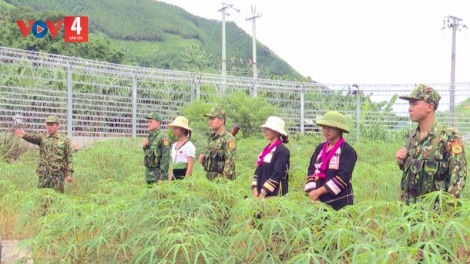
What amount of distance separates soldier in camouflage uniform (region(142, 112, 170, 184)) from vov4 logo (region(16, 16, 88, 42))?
18.3 meters

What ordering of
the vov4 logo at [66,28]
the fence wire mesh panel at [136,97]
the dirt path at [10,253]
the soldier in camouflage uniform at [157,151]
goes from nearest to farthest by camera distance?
the dirt path at [10,253]
the soldier in camouflage uniform at [157,151]
the fence wire mesh panel at [136,97]
the vov4 logo at [66,28]

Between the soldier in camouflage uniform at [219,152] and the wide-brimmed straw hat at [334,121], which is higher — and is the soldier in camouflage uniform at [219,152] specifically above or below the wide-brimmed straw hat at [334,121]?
below

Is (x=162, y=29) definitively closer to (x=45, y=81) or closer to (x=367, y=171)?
(x=45, y=81)

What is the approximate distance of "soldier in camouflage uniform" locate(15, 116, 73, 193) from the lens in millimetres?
6555

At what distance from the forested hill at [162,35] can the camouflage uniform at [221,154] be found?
168ft

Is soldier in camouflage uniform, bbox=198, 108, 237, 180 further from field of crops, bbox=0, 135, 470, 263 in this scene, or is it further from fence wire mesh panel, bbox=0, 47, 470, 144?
fence wire mesh panel, bbox=0, 47, 470, 144

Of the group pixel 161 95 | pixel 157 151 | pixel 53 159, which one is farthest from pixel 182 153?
pixel 161 95

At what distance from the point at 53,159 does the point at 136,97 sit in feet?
23.0

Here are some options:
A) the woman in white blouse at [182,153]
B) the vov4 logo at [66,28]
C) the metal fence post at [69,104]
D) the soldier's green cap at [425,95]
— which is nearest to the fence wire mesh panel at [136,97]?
the metal fence post at [69,104]

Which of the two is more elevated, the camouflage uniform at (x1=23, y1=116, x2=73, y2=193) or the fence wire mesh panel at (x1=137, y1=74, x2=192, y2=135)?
the fence wire mesh panel at (x1=137, y1=74, x2=192, y2=135)

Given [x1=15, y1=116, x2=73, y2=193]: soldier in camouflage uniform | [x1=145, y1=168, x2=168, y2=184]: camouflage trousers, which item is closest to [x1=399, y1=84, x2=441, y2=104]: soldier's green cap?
[x1=145, y1=168, x2=168, y2=184]: camouflage trousers

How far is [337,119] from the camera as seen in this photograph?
414cm

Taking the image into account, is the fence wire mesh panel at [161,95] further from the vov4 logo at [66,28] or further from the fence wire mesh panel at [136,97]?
the vov4 logo at [66,28]

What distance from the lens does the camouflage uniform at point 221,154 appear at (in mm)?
5457
